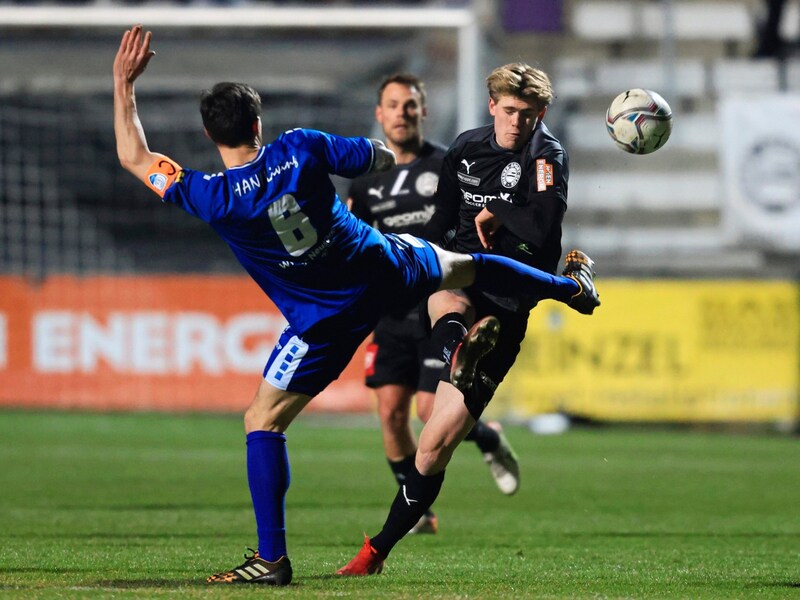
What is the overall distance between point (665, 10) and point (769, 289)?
19.3 ft

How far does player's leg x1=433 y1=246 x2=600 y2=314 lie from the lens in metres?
5.86

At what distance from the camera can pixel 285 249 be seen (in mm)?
5492

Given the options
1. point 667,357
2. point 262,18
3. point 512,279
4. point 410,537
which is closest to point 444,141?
point 262,18

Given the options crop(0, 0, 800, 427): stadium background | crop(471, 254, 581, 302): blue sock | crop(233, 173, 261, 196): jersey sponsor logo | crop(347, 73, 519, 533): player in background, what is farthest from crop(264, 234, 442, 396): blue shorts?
crop(0, 0, 800, 427): stadium background

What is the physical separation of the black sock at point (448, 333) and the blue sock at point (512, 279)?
9.9 inches

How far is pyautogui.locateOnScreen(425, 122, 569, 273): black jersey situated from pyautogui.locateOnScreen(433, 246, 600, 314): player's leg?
26cm

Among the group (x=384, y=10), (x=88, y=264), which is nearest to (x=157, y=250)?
(x=88, y=264)

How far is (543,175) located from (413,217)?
2.02 m

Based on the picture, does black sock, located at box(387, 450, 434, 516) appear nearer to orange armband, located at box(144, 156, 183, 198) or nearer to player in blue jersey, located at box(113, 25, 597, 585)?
player in blue jersey, located at box(113, 25, 597, 585)

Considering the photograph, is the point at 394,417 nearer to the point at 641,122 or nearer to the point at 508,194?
the point at 508,194

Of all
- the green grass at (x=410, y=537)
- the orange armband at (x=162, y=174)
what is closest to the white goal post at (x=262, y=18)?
the green grass at (x=410, y=537)

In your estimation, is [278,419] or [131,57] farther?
[131,57]

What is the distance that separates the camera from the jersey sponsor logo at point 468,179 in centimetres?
644

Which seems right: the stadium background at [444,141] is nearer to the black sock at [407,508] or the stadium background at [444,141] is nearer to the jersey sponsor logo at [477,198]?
the jersey sponsor logo at [477,198]
